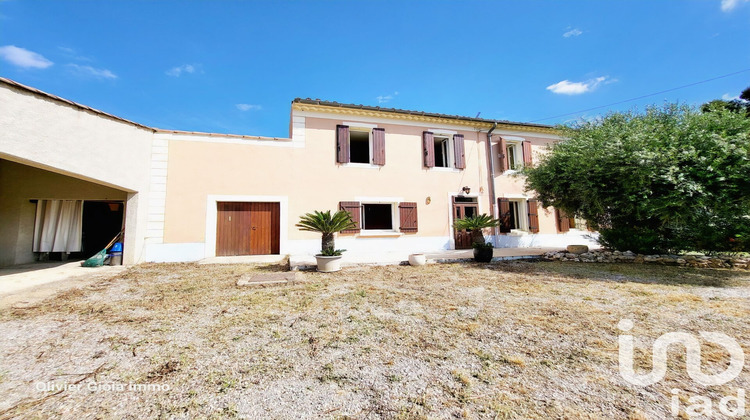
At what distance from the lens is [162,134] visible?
8.15 m

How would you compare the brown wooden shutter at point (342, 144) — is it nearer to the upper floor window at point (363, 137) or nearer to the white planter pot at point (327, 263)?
the upper floor window at point (363, 137)

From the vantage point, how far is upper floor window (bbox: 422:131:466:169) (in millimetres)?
10445

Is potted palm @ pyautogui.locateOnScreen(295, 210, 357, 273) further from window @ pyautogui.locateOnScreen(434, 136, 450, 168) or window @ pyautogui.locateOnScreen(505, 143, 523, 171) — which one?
window @ pyautogui.locateOnScreen(505, 143, 523, 171)

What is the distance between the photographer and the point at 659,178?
20.4 feet

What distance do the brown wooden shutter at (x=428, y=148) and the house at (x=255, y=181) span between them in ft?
0.14

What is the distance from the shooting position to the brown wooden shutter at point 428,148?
10391 millimetres

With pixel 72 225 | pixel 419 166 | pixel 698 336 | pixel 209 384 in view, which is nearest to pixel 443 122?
pixel 419 166

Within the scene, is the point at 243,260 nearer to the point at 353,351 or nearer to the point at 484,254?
the point at 353,351

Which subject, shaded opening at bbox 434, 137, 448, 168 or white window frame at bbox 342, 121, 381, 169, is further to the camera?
shaded opening at bbox 434, 137, 448, 168

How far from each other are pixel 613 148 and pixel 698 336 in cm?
581

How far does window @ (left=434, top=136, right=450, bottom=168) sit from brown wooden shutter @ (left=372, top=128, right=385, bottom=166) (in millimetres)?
2780

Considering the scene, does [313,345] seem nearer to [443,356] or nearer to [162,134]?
[443,356]

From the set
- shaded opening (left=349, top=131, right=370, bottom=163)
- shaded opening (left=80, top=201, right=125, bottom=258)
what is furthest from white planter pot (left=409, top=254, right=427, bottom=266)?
shaded opening (left=80, top=201, right=125, bottom=258)

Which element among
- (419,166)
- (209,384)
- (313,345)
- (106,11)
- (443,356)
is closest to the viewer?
(209,384)
